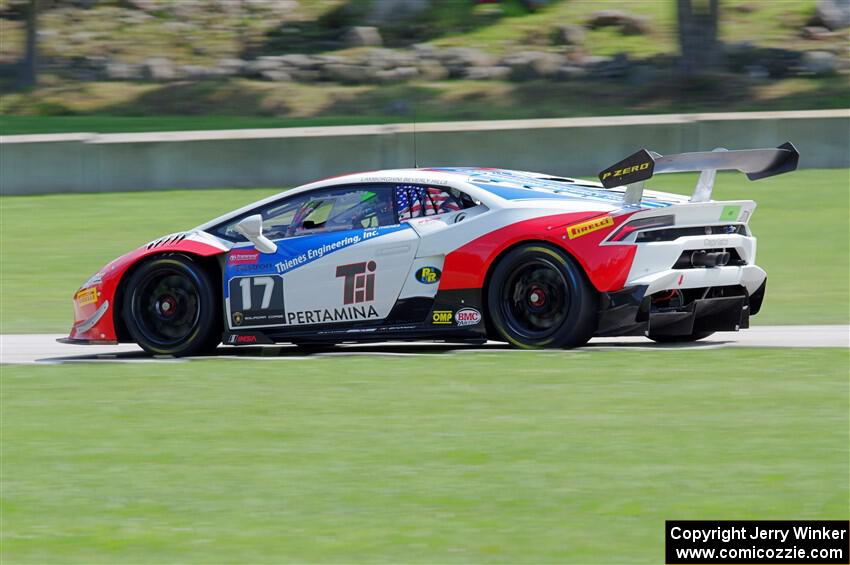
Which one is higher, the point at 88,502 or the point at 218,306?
the point at 218,306

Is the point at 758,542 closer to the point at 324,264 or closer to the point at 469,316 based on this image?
the point at 469,316

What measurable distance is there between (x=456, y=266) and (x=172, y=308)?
2.06 meters

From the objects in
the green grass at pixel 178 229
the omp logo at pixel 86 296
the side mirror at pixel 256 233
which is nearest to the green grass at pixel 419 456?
the side mirror at pixel 256 233

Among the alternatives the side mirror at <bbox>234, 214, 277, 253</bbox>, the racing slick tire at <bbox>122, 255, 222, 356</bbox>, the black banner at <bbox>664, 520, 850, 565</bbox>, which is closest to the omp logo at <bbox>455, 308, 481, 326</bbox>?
the side mirror at <bbox>234, 214, 277, 253</bbox>

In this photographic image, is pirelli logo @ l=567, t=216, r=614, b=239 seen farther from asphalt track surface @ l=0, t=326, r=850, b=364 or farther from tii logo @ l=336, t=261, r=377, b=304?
tii logo @ l=336, t=261, r=377, b=304

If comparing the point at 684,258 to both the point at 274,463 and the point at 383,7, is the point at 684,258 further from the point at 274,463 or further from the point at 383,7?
the point at 383,7

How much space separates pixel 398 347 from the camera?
9.64 meters

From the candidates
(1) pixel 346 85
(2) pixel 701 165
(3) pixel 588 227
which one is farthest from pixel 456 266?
(1) pixel 346 85

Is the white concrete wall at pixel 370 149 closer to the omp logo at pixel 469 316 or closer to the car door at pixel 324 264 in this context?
the car door at pixel 324 264

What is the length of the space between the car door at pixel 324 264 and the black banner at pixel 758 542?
4.40m

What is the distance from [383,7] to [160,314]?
18876mm

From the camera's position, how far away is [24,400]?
7.61m

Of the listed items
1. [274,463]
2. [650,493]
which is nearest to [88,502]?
[274,463]

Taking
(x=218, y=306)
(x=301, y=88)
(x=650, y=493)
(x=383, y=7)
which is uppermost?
(x=383, y=7)
